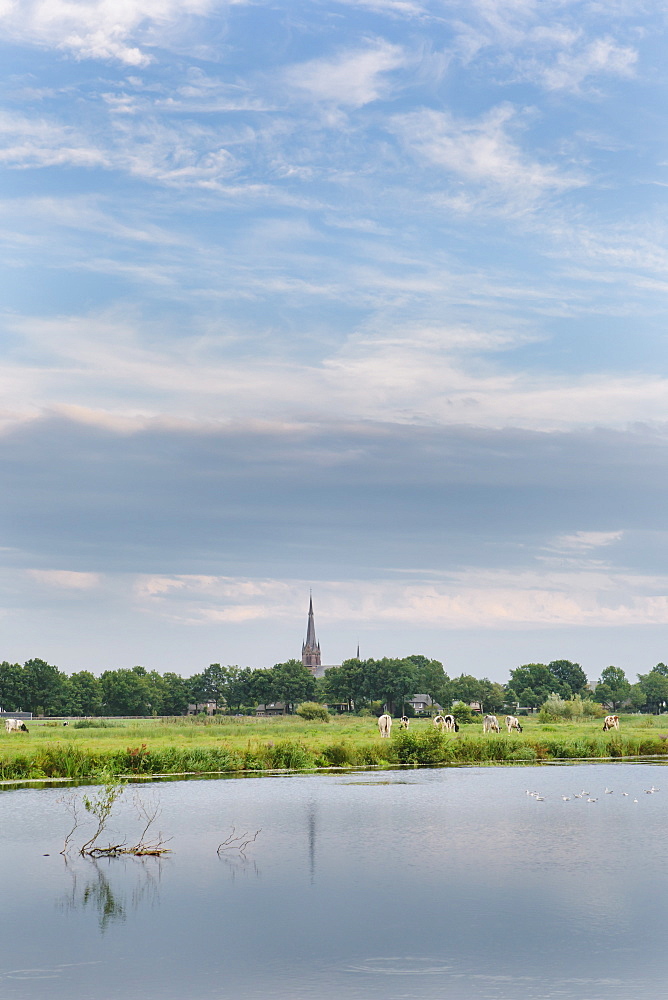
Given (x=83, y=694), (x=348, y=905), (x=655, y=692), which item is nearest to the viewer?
(x=348, y=905)

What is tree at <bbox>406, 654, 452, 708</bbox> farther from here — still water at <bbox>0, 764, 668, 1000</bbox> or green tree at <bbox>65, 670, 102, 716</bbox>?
still water at <bbox>0, 764, 668, 1000</bbox>

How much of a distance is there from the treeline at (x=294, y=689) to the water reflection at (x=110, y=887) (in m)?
126

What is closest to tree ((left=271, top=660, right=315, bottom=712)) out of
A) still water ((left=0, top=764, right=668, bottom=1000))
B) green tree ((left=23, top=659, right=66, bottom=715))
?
green tree ((left=23, top=659, right=66, bottom=715))

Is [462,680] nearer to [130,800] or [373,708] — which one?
[373,708]

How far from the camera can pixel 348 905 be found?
18.9m

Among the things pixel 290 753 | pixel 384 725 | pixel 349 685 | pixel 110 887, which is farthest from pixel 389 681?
pixel 110 887

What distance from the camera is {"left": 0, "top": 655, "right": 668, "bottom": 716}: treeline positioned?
492ft

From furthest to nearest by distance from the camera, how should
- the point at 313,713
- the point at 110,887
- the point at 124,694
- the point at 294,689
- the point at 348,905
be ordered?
1. the point at 294,689
2. the point at 124,694
3. the point at 313,713
4. the point at 110,887
5. the point at 348,905

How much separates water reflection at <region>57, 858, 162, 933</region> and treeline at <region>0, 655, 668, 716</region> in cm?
12568

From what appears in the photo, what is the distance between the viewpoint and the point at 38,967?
49.0 feet

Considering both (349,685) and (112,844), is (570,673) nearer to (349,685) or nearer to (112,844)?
(349,685)

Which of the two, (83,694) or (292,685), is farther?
(292,685)

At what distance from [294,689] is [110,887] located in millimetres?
148840

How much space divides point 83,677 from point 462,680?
218 feet
